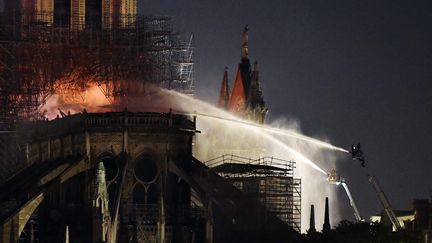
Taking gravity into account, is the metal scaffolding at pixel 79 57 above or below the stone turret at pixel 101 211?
above

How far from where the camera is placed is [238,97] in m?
153

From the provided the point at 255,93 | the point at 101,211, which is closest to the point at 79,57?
the point at 255,93

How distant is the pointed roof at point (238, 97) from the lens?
151 metres

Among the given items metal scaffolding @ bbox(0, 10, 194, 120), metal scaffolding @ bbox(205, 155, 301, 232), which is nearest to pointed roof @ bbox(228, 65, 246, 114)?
metal scaffolding @ bbox(0, 10, 194, 120)

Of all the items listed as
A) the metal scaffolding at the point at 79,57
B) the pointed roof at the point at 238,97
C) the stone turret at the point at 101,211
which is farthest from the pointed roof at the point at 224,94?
the stone turret at the point at 101,211

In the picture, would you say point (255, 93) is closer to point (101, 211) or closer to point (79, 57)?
point (79, 57)

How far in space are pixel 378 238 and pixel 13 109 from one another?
129ft

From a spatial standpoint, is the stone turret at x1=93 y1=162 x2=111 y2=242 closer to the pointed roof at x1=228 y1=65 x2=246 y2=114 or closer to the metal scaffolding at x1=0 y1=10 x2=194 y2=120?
the metal scaffolding at x1=0 y1=10 x2=194 y2=120

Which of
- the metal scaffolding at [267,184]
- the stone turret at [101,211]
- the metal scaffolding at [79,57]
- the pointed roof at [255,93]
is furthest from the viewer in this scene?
the pointed roof at [255,93]

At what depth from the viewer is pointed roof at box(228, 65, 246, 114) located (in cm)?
15062

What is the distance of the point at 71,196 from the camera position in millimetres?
113500

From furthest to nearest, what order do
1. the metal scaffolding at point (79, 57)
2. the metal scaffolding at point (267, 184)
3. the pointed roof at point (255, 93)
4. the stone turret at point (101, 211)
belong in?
the pointed roof at point (255, 93), the metal scaffolding at point (79, 57), the metal scaffolding at point (267, 184), the stone turret at point (101, 211)

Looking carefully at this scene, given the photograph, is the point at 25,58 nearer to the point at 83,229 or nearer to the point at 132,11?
the point at 132,11

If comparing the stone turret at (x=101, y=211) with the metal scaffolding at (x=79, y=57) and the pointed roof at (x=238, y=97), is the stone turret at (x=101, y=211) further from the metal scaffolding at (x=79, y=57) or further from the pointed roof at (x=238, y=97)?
the pointed roof at (x=238, y=97)
